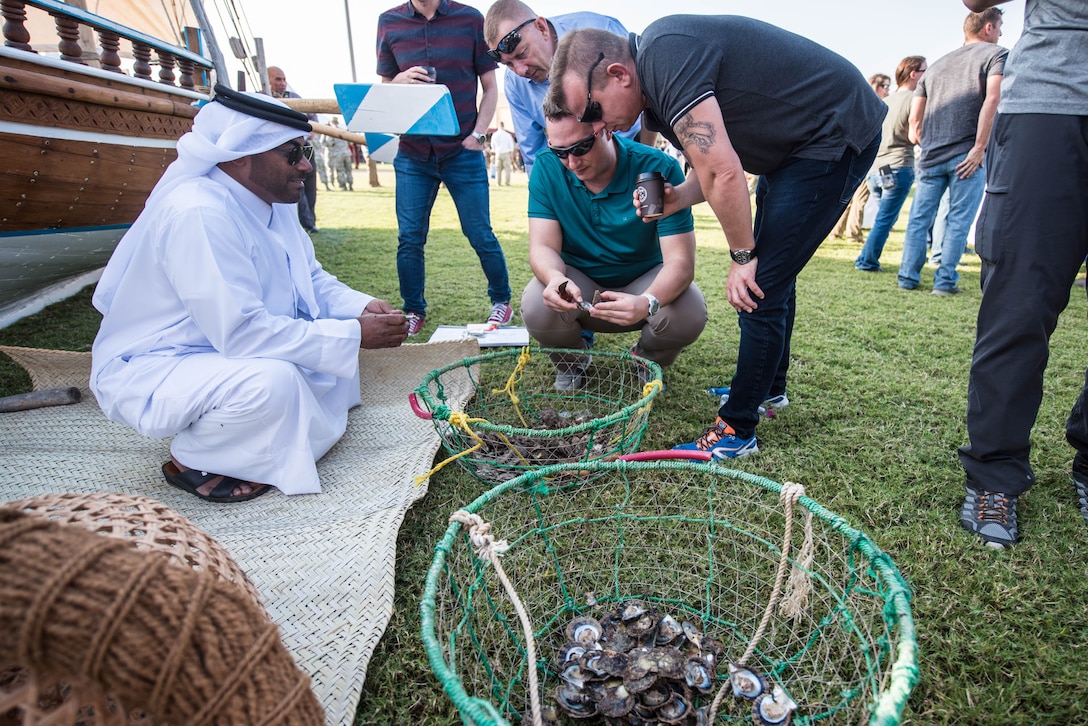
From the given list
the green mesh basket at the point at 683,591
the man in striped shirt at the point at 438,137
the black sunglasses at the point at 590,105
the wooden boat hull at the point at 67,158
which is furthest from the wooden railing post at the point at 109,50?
the green mesh basket at the point at 683,591

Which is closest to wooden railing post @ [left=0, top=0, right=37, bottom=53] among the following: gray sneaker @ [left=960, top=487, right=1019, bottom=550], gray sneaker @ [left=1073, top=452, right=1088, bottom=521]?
gray sneaker @ [left=960, top=487, right=1019, bottom=550]

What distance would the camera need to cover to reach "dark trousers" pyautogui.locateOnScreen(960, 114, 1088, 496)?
1.68m

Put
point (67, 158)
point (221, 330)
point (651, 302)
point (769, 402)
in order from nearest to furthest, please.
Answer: point (221, 330) → point (651, 302) → point (769, 402) → point (67, 158)

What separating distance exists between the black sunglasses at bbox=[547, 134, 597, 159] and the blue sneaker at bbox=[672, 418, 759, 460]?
4.02 ft

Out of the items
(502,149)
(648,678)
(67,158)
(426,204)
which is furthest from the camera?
(502,149)

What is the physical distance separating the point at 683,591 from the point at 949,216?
203 inches

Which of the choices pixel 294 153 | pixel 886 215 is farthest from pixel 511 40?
pixel 886 215

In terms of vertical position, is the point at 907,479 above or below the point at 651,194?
below

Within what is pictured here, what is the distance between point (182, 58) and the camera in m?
4.81

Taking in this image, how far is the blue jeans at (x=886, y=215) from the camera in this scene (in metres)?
5.92

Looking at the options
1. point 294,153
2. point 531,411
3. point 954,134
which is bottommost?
point 531,411

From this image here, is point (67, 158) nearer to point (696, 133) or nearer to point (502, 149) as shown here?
point (696, 133)

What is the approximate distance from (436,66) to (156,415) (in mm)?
2775

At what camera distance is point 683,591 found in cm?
169
